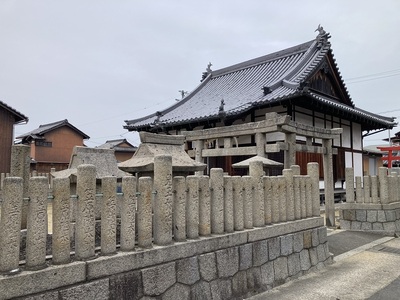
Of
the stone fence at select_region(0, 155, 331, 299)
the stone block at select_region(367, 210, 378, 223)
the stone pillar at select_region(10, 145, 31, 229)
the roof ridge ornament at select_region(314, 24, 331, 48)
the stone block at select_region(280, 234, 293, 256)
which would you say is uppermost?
the roof ridge ornament at select_region(314, 24, 331, 48)

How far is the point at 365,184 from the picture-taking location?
9.05 meters

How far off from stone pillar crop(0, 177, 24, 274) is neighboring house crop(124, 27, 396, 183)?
9.70m

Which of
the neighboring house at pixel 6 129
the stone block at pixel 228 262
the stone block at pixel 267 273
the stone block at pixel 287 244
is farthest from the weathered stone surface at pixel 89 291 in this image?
the neighboring house at pixel 6 129

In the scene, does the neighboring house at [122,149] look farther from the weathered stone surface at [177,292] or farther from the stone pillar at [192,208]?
the weathered stone surface at [177,292]

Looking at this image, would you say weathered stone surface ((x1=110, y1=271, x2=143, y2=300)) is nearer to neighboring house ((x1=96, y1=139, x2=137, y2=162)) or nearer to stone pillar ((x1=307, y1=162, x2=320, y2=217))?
stone pillar ((x1=307, y1=162, x2=320, y2=217))

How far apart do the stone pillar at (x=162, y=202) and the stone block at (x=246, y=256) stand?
47.3 inches

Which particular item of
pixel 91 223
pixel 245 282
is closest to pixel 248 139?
pixel 245 282

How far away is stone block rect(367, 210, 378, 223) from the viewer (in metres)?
8.91

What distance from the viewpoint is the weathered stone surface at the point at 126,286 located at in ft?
9.21

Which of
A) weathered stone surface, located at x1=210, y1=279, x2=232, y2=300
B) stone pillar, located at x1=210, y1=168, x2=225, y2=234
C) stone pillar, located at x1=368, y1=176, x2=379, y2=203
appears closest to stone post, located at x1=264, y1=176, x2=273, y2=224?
stone pillar, located at x1=210, y1=168, x2=225, y2=234

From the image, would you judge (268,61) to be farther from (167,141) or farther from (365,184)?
(167,141)

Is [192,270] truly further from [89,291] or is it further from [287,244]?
[287,244]

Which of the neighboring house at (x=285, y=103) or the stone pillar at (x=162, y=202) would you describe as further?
the neighboring house at (x=285, y=103)

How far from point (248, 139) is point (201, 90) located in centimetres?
764
